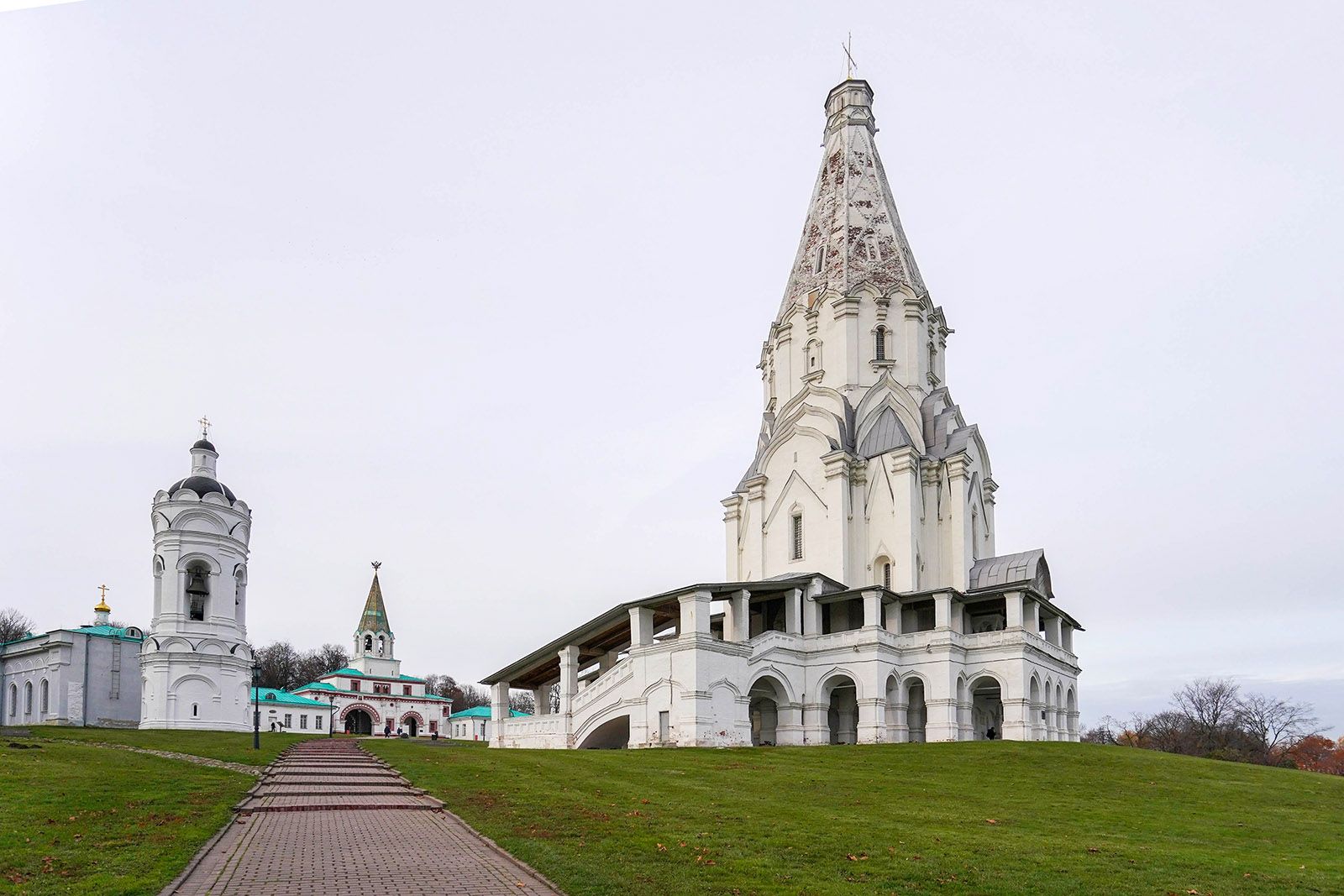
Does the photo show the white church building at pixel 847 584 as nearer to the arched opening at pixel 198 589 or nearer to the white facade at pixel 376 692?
the arched opening at pixel 198 589

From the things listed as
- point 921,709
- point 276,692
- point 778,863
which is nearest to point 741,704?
point 921,709

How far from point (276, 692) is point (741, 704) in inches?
2252

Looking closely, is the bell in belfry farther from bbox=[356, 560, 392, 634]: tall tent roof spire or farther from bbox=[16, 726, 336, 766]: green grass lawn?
bbox=[356, 560, 392, 634]: tall tent roof spire

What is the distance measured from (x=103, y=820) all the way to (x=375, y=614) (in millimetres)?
85786

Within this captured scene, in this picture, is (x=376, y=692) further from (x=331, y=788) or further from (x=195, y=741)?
(x=331, y=788)

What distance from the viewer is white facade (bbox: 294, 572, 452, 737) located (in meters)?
89.9

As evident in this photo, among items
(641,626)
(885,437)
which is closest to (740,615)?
(641,626)

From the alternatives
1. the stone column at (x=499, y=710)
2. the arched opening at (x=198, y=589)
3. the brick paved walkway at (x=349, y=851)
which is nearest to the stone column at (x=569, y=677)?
the stone column at (x=499, y=710)

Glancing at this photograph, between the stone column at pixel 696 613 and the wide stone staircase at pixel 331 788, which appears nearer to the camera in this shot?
the wide stone staircase at pixel 331 788

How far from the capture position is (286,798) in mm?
17766

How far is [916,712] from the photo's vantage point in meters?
43.1

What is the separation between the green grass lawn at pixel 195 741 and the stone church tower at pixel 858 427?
22777 millimetres

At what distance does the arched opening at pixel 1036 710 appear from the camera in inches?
1553

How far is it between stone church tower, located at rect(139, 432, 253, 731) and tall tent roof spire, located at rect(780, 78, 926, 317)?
29.4 m
